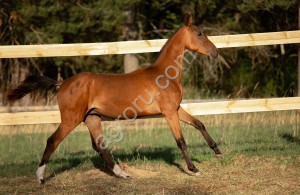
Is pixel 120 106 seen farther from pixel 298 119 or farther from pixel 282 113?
pixel 282 113

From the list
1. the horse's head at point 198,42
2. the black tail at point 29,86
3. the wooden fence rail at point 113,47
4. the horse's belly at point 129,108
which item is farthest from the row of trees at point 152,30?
the black tail at point 29,86

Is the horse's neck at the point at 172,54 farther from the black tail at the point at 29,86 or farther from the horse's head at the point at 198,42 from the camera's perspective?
the black tail at the point at 29,86

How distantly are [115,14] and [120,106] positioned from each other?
25.8ft

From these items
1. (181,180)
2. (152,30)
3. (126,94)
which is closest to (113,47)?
(126,94)

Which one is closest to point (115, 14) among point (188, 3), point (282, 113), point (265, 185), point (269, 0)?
point (188, 3)

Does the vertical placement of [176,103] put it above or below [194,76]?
above

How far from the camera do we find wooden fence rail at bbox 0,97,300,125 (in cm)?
676

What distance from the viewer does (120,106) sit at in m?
6.50

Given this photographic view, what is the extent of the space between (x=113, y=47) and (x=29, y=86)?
52.0 inches

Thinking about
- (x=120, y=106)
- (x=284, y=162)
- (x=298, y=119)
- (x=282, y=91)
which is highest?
(x=120, y=106)

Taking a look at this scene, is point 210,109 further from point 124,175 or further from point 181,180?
point 124,175

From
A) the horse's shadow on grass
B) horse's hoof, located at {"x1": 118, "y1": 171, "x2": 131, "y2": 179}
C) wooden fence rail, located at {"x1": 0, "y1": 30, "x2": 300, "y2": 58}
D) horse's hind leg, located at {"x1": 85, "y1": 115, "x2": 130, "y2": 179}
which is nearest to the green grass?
the horse's shadow on grass

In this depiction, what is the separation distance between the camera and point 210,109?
699cm

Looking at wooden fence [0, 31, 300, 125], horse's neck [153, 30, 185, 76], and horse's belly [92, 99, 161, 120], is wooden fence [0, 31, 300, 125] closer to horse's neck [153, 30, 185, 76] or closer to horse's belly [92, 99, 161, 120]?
horse's neck [153, 30, 185, 76]
